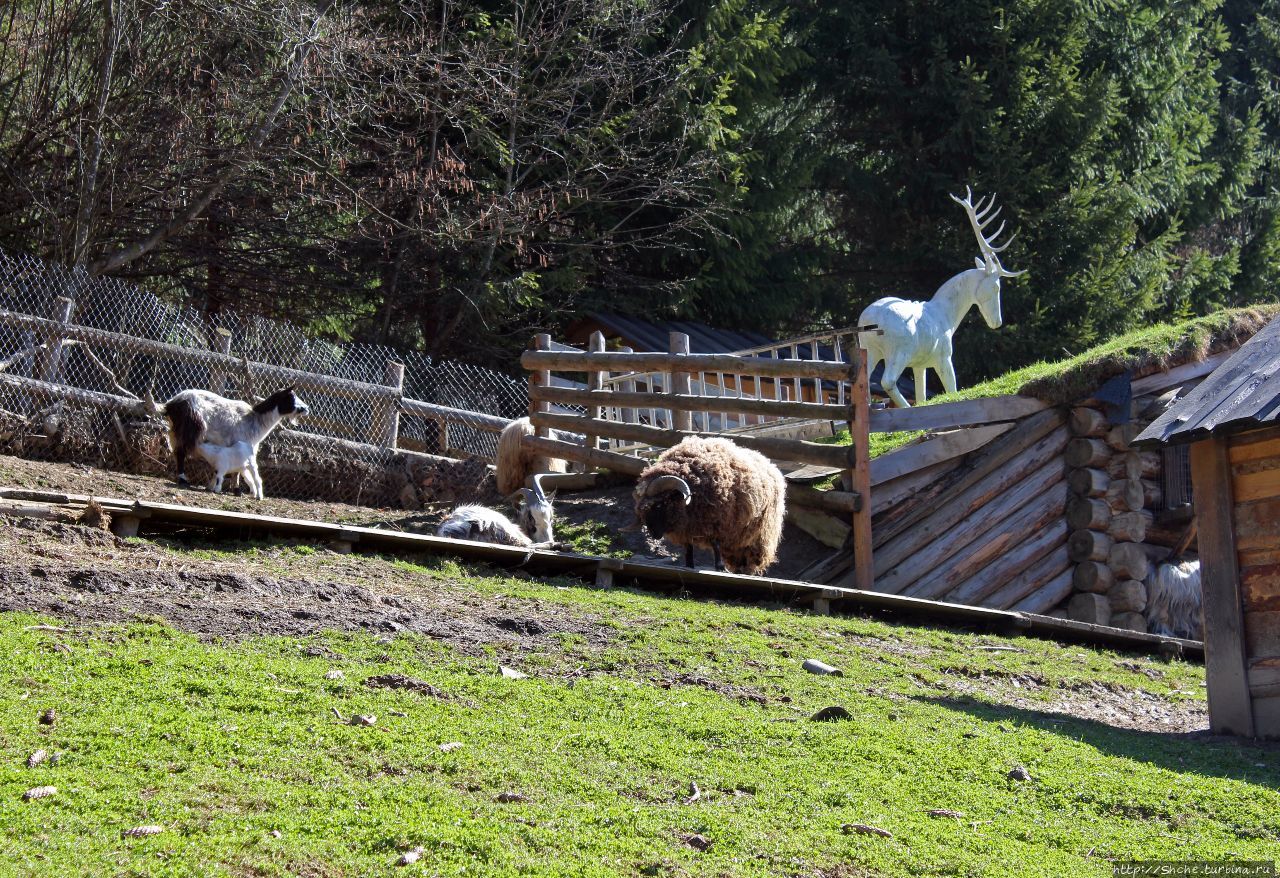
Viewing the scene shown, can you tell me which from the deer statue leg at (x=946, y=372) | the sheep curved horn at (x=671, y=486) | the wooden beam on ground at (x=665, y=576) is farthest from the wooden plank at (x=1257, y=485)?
the deer statue leg at (x=946, y=372)

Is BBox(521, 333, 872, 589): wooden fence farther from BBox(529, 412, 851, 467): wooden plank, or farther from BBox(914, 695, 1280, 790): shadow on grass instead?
BBox(914, 695, 1280, 790): shadow on grass

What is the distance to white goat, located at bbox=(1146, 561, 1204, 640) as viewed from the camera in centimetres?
1355

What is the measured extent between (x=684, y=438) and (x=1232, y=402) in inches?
214

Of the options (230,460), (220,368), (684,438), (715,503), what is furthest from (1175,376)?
(220,368)

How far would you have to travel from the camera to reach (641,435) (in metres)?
13.2

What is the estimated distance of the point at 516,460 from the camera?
47.5 ft

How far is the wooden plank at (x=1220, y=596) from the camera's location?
7.85 metres

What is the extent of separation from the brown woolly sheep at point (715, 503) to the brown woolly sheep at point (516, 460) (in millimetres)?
3038

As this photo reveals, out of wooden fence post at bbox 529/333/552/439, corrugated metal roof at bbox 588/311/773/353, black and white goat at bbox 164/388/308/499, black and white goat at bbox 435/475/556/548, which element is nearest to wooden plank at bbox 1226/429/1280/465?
black and white goat at bbox 435/475/556/548

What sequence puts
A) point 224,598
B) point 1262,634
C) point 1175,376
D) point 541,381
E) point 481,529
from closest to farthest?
point 224,598
point 1262,634
point 481,529
point 1175,376
point 541,381

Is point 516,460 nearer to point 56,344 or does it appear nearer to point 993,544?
point 56,344

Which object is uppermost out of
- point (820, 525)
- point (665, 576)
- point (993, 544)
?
point (820, 525)

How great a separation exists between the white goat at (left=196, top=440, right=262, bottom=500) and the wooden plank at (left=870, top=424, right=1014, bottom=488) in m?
5.89

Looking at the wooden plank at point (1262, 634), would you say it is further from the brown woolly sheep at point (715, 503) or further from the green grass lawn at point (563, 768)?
the brown woolly sheep at point (715, 503)
